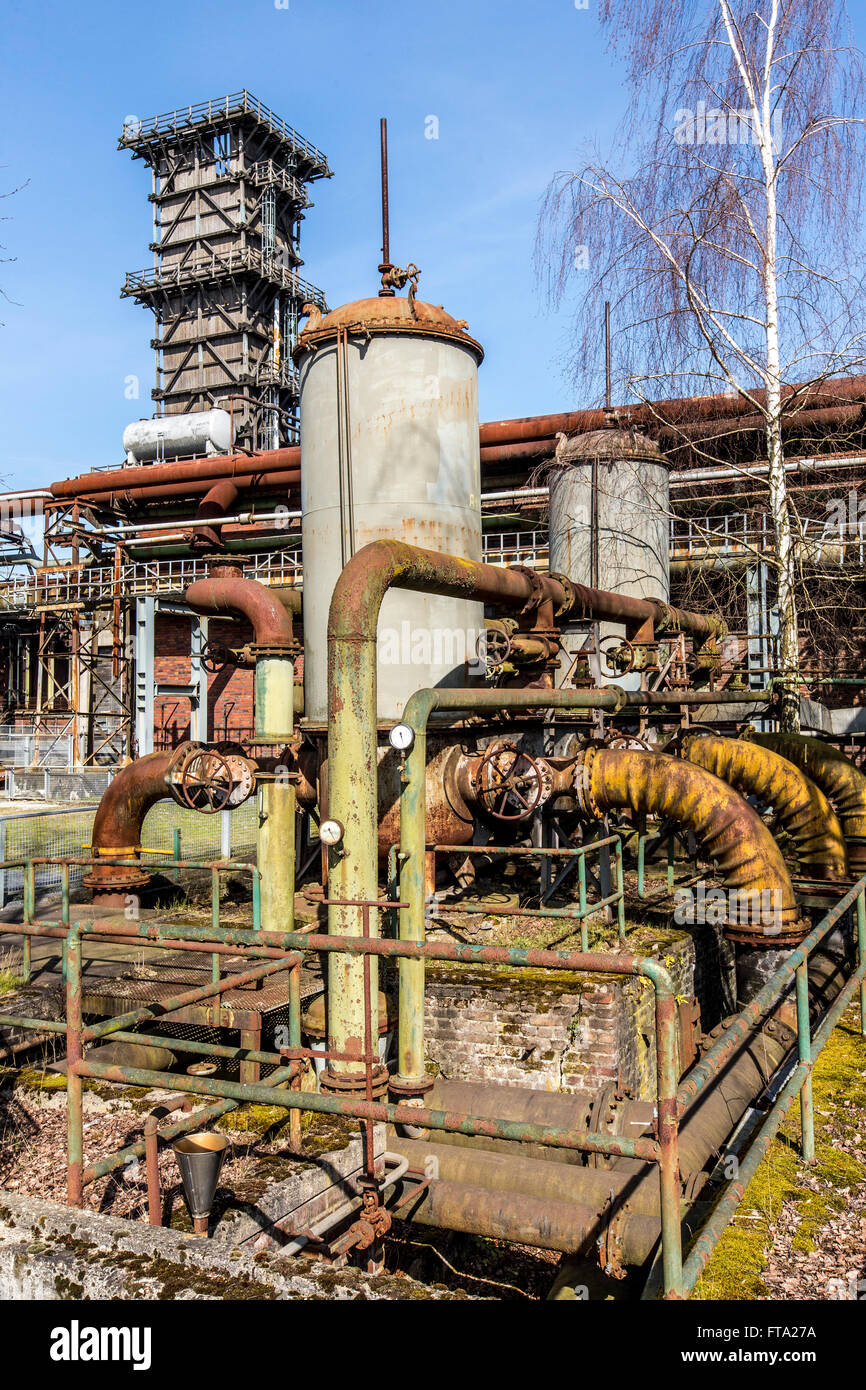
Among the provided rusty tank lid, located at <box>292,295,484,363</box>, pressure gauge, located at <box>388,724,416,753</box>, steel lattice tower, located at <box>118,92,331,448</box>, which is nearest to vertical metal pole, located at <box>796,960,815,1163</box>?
pressure gauge, located at <box>388,724,416,753</box>

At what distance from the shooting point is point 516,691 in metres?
6.54

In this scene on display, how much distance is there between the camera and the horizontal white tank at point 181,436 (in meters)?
25.4

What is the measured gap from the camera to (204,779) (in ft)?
24.8

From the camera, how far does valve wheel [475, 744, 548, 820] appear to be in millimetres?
7012

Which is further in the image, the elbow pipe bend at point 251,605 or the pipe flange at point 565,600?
the pipe flange at point 565,600

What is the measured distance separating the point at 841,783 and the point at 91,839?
24.3 ft

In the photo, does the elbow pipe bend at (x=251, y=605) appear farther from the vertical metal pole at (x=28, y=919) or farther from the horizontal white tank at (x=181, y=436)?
the horizontal white tank at (x=181, y=436)

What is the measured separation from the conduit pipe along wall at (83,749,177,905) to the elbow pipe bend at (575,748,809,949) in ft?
13.3

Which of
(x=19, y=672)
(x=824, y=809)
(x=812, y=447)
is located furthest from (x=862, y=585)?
(x=19, y=672)

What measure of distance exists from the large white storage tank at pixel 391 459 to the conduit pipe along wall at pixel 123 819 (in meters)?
1.60

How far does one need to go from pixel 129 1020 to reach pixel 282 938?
0.57 metres

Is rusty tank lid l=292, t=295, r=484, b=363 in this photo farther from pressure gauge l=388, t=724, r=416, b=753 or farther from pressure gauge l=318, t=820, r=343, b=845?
pressure gauge l=318, t=820, r=343, b=845

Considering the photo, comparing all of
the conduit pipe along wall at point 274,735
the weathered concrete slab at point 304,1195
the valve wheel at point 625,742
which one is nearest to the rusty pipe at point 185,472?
the conduit pipe along wall at point 274,735
